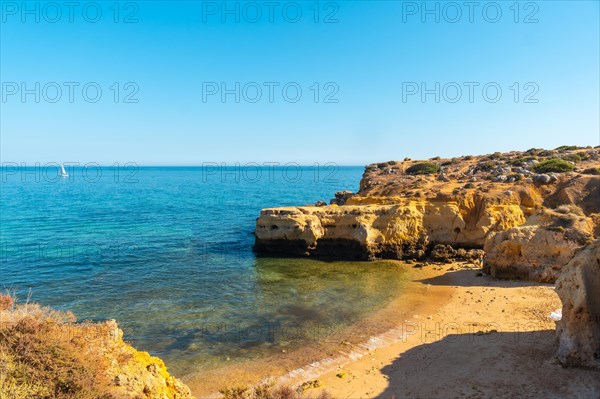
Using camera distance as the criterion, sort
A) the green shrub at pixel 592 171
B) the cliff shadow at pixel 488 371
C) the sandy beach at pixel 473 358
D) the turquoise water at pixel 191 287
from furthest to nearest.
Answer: the green shrub at pixel 592 171, the turquoise water at pixel 191 287, the sandy beach at pixel 473 358, the cliff shadow at pixel 488 371

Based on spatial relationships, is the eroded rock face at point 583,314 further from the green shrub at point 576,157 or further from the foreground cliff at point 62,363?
the green shrub at point 576,157

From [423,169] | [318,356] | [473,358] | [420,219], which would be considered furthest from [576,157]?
[318,356]

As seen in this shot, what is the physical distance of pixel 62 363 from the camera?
702cm

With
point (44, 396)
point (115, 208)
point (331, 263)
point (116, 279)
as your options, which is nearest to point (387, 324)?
point (331, 263)

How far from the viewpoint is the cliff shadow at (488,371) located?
468 inches

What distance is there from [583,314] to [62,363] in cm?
Result: 1435

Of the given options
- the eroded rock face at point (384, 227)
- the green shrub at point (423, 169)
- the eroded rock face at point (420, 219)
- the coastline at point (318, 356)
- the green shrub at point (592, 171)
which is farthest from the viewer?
the green shrub at point (423, 169)

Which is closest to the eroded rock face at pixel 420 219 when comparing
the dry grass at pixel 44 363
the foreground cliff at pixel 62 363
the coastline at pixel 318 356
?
the coastline at pixel 318 356

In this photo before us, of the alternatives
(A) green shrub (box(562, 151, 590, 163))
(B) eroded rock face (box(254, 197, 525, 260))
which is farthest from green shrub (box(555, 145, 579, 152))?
(B) eroded rock face (box(254, 197, 525, 260))

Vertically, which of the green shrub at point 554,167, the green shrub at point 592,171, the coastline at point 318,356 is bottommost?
the coastline at point 318,356

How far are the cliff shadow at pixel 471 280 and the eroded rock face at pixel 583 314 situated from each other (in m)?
11.1

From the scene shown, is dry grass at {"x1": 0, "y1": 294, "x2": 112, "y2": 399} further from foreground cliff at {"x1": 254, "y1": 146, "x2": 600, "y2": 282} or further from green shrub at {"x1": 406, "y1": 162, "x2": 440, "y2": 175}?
green shrub at {"x1": 406, "y1": 162, "x2": 440, "y2": 175}

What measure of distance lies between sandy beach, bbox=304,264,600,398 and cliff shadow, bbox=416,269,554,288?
3.30 ft

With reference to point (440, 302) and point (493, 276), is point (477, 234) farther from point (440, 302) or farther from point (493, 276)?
point (440, 302)
